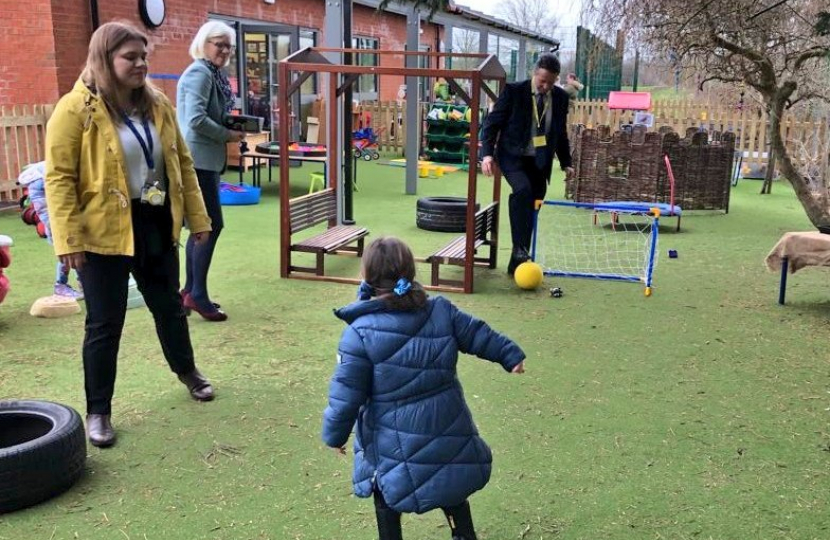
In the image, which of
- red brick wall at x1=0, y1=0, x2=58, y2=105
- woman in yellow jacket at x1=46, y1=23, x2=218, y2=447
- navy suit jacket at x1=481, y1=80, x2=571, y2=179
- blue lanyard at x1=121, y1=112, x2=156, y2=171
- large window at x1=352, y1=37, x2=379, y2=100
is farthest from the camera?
large window at x1=352, y1=37, x2=379, y2=100

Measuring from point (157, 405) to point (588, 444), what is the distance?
7.02ft

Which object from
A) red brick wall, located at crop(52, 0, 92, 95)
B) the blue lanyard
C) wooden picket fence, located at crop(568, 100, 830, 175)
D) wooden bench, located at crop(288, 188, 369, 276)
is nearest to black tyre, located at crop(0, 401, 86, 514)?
the blue lanyard

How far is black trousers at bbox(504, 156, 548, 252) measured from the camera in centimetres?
669

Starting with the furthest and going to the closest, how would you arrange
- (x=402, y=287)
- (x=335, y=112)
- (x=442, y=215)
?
1. (x=442, y=215)
2. (x=335, y=112)
3. (x=402, y=287)

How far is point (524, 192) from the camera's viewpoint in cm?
668

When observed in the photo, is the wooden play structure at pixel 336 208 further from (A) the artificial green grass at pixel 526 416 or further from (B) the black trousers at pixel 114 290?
(B) the black trousers at pixel 114 290

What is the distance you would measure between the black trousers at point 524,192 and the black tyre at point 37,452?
429 cm

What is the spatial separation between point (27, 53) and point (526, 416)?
9659 mm

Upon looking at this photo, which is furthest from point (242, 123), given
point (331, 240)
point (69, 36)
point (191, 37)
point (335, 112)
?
point (191, 37)

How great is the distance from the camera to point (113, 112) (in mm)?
3369

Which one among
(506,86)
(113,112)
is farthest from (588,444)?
(506,86)

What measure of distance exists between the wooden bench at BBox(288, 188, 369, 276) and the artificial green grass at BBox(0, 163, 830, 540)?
11.6 inches

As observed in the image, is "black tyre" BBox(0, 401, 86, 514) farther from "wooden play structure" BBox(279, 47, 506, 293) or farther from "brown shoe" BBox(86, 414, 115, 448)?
"wooden play structure" BBox(279, 47, 506, 293)

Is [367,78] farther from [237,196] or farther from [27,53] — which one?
[27,53]
